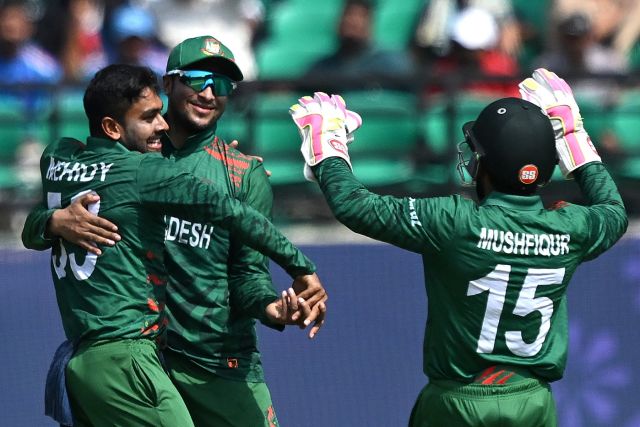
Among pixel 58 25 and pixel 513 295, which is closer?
pixel 513 295

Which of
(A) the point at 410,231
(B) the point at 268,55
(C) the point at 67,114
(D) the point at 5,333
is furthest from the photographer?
(B) the point at 268,55

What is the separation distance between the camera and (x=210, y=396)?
5.09m

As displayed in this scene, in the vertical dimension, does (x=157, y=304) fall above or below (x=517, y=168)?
below

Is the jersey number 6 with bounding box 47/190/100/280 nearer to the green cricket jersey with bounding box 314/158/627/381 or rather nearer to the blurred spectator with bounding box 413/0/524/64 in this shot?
the green cricket jersey with bounding box 314/158/627/381

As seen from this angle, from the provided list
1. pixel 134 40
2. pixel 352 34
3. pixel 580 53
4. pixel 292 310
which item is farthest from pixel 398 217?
pixel 134 40

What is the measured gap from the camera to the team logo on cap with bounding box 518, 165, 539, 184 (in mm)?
4383

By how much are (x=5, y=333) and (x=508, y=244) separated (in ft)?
13.5

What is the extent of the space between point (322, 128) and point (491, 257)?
2.59 feet

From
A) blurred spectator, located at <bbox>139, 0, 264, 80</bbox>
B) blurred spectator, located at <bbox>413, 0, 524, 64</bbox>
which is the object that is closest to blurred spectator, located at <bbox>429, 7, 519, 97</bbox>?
blurred spectator, located at <bbox>413, 0, 524, 64</bbox>

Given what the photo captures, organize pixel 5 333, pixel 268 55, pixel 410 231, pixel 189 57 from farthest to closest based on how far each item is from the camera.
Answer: pixel 268 55, pixel 5 333, pixel 189 57, pixel 410 231

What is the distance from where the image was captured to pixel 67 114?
318 inches

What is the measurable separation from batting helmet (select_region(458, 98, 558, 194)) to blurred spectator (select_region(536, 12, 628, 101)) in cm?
421

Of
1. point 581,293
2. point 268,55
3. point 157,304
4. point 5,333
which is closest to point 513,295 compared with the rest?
point 157,304

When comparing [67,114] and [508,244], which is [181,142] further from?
[67,114]
